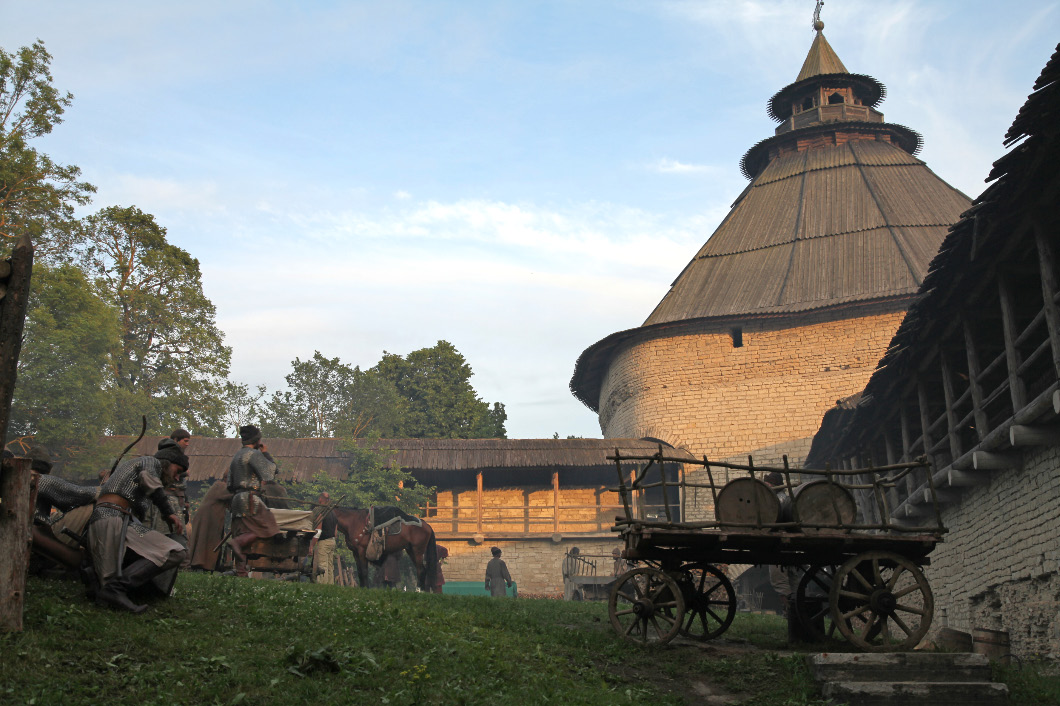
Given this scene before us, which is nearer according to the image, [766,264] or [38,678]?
[38,678]

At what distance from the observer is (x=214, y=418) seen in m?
35.6

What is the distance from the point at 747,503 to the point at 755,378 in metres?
23.4

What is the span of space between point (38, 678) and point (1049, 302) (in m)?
9.44

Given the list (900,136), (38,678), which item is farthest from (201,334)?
(38,678)

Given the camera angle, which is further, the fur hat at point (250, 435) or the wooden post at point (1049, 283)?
the fur hat at point (250, 435)

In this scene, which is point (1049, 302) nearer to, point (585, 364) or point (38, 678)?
point (38, 678)

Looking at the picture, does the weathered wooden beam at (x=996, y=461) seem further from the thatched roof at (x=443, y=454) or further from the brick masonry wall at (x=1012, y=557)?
the thatched roof at (x=443, y=454)

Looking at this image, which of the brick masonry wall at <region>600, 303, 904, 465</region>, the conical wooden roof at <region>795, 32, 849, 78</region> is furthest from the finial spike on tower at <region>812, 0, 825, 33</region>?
the brick masonry wall at <region>600, 303, 904, 465</region>

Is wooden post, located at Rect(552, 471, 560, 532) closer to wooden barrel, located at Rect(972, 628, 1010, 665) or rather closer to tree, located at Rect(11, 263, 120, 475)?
tree, located at Rect(11, 263, 120, 475)

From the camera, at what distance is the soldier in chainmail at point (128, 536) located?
7.14m

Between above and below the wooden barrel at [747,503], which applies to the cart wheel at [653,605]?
below

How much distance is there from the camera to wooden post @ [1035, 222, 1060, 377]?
31.9 ft

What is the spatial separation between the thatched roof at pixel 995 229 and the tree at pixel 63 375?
871 inches

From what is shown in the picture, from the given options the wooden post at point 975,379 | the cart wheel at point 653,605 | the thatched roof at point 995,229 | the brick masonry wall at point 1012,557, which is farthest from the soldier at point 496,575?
the cart wheel at point 653,605
